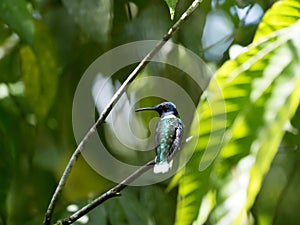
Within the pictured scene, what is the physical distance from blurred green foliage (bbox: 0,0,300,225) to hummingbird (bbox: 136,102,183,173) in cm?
2

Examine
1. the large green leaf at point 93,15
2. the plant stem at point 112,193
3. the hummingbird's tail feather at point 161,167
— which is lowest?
the large green leaf at point 93,15

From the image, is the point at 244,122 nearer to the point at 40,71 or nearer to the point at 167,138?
the point at 167,138

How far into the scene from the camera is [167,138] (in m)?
0.45

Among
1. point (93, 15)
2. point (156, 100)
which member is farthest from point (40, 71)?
point (156, 100)

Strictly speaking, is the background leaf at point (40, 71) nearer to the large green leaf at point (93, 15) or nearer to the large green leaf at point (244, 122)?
the large green leaf at point (93, 15)

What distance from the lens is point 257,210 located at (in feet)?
2.36

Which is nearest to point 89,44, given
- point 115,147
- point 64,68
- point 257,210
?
point 64,68

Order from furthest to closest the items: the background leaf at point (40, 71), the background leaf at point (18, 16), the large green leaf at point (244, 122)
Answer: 1. the background leaf at point (40, 71)
2. the background leaf at point (18, 16)
3. the large green leaf at point (244, 122)

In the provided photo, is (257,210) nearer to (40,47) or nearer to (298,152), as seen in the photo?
(298,152)

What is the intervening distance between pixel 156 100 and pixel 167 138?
14 cm

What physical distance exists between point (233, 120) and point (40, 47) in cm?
36

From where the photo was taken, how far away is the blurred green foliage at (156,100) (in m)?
0.44

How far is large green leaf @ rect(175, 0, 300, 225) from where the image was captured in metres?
0.43

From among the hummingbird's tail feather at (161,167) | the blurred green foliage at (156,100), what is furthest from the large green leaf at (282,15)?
the hummingbird's tail feather at (161,167)
